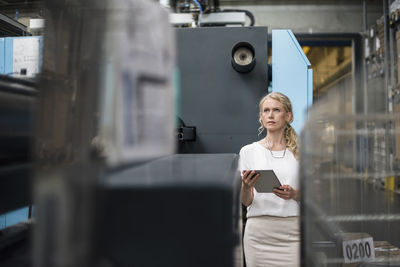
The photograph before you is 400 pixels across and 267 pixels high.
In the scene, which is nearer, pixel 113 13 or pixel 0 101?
pixel 113 13

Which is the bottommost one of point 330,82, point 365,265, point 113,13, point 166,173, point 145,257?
point 365,265

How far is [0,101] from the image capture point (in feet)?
2.14

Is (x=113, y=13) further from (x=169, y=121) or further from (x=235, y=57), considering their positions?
(x=235, y=57)

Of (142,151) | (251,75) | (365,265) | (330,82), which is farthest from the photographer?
(330,82)

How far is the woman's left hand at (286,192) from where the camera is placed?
1535mm

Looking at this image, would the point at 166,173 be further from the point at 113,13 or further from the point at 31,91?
the point at 31,91

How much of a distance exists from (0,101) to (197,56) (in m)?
1.92

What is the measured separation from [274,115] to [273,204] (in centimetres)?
47

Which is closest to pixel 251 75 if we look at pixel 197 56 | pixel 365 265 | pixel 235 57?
pixel 235 57

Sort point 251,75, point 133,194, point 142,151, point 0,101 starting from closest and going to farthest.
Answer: point 133,194 → point 142,151 → point 0,101 → point 251,75

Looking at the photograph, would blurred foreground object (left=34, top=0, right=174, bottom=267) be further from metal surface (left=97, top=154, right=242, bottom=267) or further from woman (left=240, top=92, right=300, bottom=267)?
woman (left=240, top=92, right=300, bottom=267)

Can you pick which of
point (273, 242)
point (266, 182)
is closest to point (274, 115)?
point (266, 182)

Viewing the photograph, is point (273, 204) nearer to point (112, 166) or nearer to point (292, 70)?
point (292, 70)

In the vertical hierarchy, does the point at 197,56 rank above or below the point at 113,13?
above
